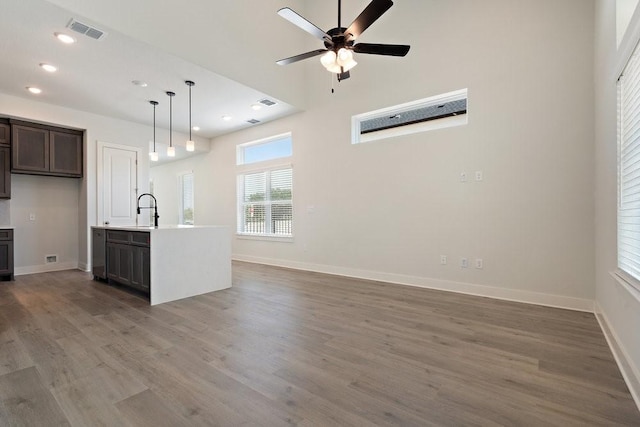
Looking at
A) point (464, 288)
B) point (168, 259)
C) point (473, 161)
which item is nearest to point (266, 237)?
point (168, 259)

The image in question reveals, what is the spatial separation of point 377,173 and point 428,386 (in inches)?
139

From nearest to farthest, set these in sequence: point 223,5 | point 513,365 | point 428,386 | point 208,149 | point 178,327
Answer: point 428,386 → point 513,365 → point 178,327 → point 223,5 → point 208,149

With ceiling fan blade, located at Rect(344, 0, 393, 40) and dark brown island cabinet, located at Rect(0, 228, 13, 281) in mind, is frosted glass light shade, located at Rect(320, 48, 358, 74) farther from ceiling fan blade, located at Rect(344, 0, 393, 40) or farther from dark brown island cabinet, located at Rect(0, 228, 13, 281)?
dark brown island cabinet, located at Rect(0, 228, 13, 281)

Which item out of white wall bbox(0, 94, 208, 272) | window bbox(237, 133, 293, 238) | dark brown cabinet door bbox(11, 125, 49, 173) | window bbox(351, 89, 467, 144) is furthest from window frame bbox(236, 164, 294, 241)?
dark brown cabinet door bbox(11, 125, 49, 173)

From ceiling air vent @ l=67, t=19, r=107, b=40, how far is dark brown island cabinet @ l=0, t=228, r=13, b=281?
149 inches

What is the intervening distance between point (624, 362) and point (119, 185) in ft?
24.9

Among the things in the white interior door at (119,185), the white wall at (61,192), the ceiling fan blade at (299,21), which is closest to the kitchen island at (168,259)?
the white interior door at (119,185)

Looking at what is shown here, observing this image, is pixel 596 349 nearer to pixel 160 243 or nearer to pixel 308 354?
pixel 308 354

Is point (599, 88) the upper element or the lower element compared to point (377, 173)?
upper

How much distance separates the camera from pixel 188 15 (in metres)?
3.98

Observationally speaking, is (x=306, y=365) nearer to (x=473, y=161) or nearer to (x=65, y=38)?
(x=473, y=161)

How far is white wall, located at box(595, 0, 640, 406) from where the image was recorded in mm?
1940

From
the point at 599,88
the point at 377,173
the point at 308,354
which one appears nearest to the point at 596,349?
the point at 308,354

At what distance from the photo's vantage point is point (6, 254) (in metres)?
4.95
